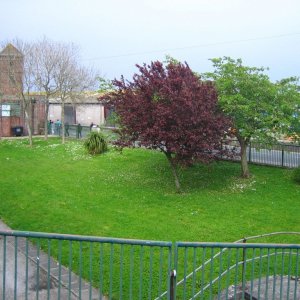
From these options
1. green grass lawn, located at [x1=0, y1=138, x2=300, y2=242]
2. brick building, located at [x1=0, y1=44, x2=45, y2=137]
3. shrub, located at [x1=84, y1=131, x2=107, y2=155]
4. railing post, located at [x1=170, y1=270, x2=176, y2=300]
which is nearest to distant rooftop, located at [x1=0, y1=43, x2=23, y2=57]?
brick building, located at [x1=0, y1=44, x2=45, y2=137]

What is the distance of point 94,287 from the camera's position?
7.08 meters

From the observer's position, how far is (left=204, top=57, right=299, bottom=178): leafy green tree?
1420cm

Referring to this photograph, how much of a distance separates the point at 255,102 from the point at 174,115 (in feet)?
10.1

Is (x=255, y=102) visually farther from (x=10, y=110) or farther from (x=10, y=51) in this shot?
(x=10, y=110)

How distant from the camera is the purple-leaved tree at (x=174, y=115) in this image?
13016 millimetres

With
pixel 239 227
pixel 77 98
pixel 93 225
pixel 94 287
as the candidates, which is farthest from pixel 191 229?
pixel 77 98

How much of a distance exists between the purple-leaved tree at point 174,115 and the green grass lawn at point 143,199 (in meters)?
1.42

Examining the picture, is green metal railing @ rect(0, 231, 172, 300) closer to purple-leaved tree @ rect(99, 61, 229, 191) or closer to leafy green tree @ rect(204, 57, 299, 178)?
purple-leaved tree @ rect(99, 61, 229, 191)

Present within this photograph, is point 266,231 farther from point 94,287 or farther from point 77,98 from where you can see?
point 77,98

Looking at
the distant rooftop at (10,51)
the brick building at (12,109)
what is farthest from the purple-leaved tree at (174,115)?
the brick building at (12,109)

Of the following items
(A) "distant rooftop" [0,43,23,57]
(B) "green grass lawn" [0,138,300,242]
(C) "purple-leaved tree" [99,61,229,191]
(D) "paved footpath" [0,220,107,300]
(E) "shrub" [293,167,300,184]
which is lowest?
(D) "paved footpath" [0,220,107,300]

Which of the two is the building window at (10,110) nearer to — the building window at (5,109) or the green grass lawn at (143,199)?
the building window at (5,109)

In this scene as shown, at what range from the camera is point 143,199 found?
43.0 ft

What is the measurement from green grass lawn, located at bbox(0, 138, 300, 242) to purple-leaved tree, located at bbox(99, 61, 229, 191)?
1421 mm
